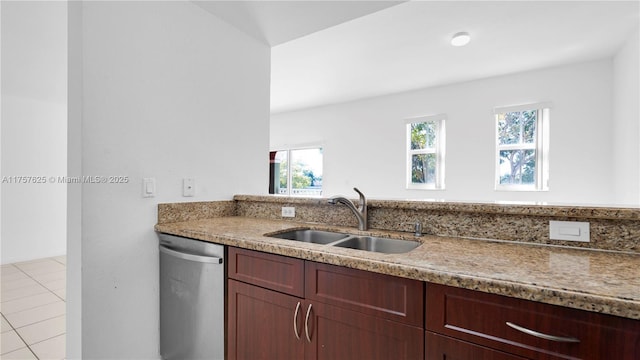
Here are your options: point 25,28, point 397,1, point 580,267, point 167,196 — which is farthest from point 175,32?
point 580,267

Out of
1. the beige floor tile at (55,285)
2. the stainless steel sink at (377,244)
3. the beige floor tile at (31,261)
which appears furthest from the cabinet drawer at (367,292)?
the beige floor tile at (31,261)

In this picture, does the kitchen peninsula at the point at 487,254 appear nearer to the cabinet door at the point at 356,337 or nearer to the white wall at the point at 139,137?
the cabinet door at the point at 356,337

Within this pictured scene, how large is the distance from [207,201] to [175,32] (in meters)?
1.09

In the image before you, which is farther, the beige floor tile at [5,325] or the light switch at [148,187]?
the beige floor tile at [5,325]

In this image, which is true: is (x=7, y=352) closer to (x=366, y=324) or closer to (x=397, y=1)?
(x=366, y=324)

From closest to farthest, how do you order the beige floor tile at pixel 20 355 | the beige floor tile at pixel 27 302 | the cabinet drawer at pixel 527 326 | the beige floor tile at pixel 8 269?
the cabinet drawer at pixel 527 326
the beige floor tile at pixel 20 355
the beige floor tile at pixel 27 302
the beige floor tile at pixel 8 269

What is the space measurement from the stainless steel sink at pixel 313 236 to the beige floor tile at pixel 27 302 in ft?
8.31

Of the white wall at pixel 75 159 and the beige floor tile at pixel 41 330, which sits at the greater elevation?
the white wall at pixel 75 159

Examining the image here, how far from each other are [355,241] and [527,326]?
860 millimetres

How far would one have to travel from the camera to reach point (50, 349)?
76.7 inches

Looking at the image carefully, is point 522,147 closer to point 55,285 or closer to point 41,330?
point 41,330

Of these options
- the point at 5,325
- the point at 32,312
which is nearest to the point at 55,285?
the point at 32,312

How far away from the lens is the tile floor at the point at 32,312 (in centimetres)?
195

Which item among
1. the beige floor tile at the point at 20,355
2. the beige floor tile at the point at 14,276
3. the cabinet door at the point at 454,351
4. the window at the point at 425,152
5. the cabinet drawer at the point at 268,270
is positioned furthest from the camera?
the window at the point at 425,152
